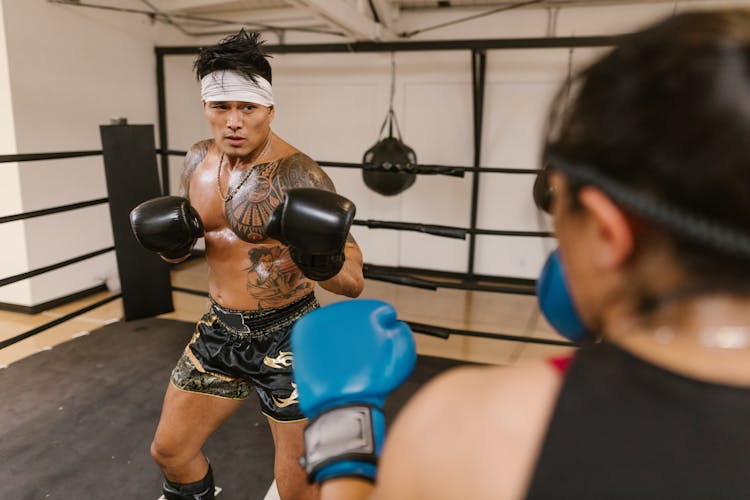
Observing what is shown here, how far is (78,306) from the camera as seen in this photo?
3.85 metres

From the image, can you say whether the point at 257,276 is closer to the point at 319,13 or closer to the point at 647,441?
the point at 647,441

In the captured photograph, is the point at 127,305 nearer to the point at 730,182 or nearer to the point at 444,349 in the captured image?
the point at 444,349

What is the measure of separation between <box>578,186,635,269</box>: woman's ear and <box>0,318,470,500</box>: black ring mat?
1786mm

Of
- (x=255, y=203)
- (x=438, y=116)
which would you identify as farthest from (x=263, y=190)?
(x=438, y=116)

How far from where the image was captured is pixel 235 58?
160 cm

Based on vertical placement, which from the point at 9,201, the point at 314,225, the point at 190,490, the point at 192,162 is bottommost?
the point at 190,490

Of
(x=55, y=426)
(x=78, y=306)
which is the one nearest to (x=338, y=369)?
(x=55, y=426)

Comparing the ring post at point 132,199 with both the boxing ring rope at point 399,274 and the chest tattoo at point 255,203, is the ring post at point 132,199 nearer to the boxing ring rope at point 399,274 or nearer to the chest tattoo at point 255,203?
the boxing ring rope at point 399,274

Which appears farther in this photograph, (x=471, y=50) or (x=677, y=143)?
(x=471, y=50)

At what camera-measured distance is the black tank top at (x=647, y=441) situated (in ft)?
1.38

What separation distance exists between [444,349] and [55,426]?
6.69 ft

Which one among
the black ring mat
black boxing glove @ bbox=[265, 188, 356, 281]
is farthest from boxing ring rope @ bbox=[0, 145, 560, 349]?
black boxing glove @ bbox=[265, 188, 356, 281]

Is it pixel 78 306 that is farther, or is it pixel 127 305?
pixel 78 306

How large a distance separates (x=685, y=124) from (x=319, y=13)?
298 cm
